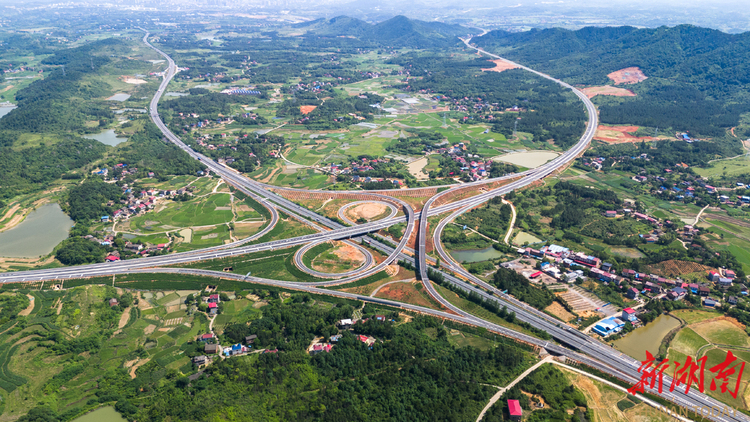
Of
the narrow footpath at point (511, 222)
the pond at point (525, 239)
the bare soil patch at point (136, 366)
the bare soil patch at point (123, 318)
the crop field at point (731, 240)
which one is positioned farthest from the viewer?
the narrow footpath at point (511, 222)

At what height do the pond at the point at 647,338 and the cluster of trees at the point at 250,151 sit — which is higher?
the cluster of trees at the point at 250,151

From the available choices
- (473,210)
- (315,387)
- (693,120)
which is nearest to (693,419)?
(315,387)

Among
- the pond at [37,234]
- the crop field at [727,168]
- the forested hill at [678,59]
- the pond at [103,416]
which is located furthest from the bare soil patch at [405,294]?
the forested hill at [678,59]

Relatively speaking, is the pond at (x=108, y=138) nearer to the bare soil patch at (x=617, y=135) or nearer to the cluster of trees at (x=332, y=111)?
the cluster of trees at (x=332, y=111)

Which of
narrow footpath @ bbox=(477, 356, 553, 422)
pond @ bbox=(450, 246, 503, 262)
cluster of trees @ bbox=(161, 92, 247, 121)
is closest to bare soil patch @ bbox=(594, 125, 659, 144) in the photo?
pond @ bbox=(450, 246, 503, 262)

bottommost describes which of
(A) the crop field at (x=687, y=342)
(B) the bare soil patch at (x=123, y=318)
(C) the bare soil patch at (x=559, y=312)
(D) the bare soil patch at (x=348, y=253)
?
(B) the bare soil patch at (x=123, y=318)

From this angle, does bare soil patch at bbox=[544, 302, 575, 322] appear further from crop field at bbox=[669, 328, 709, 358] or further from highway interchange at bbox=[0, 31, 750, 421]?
crop field at bbox=[669, 328, 709, 358]

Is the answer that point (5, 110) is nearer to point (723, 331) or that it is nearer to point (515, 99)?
point (515, 99)
